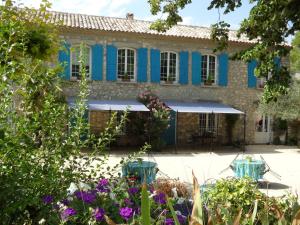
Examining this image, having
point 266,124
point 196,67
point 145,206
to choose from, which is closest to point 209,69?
point 196,67

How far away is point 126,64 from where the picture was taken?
56.6 feet

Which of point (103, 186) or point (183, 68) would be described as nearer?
point (103, 186)

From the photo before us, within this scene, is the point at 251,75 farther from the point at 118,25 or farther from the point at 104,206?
the point at 104,206

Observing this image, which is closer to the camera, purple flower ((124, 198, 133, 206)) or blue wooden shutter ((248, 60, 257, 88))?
purple flower ((124, 198, 133, 206))

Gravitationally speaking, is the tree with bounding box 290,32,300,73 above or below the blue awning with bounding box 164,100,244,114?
above

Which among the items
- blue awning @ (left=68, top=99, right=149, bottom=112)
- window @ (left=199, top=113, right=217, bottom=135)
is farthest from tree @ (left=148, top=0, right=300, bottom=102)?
window @ (left=199, top=113, right=217, bottom=135)

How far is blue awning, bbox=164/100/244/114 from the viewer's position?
648 inches

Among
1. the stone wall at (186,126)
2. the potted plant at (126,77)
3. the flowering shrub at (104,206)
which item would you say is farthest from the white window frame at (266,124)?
the flowering shrub at (104,206)

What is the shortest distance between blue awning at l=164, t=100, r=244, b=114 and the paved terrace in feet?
5.58

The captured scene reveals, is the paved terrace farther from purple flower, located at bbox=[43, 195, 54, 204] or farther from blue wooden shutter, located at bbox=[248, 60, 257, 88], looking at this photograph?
purple flower, located at bbox=[43, 195, 54, 204]

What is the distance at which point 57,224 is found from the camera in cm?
239

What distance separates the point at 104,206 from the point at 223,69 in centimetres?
1652

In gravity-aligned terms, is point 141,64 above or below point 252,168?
above

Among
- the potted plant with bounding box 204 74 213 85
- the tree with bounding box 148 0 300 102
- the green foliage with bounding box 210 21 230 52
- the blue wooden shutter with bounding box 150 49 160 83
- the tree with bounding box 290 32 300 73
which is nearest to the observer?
the tree with bounding box 148 0 300 102
